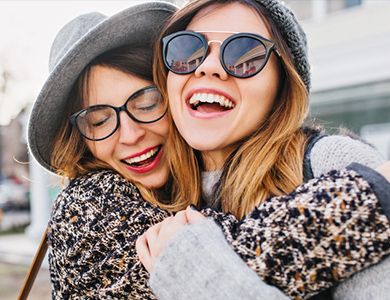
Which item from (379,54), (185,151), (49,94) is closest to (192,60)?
(185,151)

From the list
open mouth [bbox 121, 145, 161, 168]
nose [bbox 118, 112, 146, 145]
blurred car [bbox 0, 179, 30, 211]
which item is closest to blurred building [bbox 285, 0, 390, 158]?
open mouth [bbox 121, 145, 161, 168]

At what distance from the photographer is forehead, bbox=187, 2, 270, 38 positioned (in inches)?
60.3

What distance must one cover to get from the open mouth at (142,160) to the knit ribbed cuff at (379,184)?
0.93 metres

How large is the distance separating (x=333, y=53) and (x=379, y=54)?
1.03 m

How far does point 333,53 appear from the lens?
408 inches

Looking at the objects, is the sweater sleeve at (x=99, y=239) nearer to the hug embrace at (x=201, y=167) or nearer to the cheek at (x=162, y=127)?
the hug embrace at (x=201, y=167)

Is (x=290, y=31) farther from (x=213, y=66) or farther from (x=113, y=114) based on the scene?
(x=113, y=114)

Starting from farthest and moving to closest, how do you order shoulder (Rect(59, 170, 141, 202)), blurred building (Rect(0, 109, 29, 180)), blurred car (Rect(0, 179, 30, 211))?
blurred building (Rect(0, 109, 29, 180)) < blurred car (Rect(0, 179, 30, 211)) < shoulder (Rect(59, 170, 141, 202))

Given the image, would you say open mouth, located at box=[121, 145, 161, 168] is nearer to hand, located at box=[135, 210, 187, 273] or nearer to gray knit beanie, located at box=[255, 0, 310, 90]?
hand, located at box=[135, 210, 187, 273]

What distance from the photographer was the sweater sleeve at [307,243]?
1.08 m

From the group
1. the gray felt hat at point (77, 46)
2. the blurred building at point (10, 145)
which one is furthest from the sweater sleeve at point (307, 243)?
the blurred building at point (10, 145)

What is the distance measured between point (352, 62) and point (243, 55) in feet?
30.5

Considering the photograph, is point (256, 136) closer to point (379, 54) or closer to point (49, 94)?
point (49, 94)

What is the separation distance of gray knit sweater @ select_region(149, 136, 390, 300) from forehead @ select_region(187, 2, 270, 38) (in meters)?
0.53
